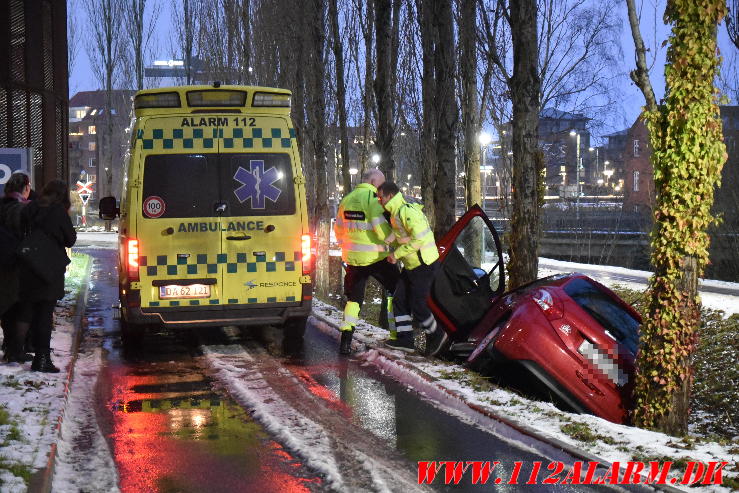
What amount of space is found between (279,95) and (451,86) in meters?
5.83

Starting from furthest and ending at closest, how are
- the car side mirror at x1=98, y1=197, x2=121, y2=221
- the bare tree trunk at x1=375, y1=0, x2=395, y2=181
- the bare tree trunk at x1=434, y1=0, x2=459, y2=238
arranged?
the bare tree trunk at x1=375, y1=0, x2=395, y2=181, the bare tree trunk at x1=434, y1=0, x2=459, y2=238, the car side mirror at x1=98, y1=197, x2=121, y2=221

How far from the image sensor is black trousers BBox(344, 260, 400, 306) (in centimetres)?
959

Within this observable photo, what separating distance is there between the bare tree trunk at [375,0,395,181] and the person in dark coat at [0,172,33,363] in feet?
27.7

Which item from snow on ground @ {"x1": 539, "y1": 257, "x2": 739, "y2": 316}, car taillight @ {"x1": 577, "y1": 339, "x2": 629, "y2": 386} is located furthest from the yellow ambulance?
snow on ground @ {"x1": 539, "y1": 257, "x2": 739, "y2": 316}

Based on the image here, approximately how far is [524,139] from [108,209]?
492 centimetres

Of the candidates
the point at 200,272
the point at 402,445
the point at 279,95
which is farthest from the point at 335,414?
the point at 279,95

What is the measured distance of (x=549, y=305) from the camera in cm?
760

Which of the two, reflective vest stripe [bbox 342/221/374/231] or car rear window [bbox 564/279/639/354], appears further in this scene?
reflective vest stripe [bbox 342/221/374/231]

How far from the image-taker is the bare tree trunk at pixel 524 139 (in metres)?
10.6

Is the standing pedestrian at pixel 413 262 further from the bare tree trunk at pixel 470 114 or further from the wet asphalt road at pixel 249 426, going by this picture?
the bare tree trunk at pixel 470 114

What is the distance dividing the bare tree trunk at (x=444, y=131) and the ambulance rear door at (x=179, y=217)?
512 centimetres

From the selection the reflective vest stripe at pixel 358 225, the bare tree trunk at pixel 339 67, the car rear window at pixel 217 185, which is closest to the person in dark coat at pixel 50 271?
the car rear window at pixel 217 185

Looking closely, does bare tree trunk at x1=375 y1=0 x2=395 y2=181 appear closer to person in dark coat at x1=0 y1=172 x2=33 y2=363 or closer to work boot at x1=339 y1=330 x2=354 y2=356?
work boot at x1=339 y1=330 x2=354 y2=356

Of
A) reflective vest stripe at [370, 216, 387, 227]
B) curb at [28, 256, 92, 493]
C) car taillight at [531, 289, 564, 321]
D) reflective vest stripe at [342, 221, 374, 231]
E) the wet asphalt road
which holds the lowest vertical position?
the wet asphalt road
